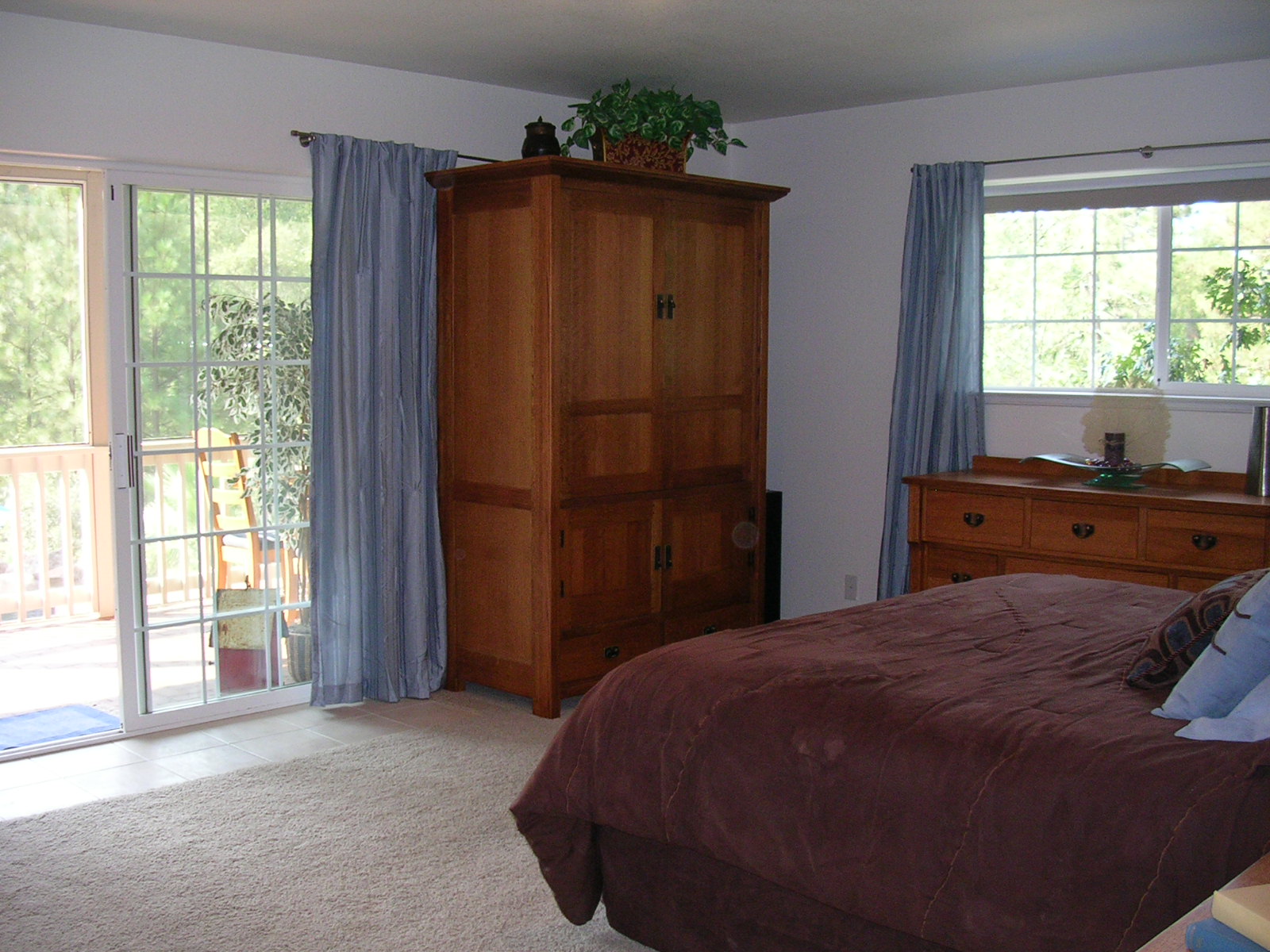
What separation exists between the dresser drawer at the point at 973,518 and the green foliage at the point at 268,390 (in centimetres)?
246

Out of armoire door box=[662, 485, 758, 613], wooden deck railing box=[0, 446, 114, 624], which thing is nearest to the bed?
armoire door box=[662, 485, 758, 613]

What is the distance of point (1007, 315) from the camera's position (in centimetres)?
518

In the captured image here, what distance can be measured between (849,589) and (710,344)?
1428 millimetres

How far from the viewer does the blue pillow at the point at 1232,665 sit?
2.03 m

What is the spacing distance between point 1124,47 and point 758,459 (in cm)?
210

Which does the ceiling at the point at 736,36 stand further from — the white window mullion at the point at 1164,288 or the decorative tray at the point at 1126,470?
the decorative tray at the point at 1126,470

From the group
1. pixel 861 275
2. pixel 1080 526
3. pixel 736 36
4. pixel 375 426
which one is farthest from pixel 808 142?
pixel 375 426

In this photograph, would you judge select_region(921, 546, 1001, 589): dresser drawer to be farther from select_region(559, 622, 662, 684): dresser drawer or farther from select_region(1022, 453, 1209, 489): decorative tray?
select_region(559, 622, 662, 684): dresser drawer

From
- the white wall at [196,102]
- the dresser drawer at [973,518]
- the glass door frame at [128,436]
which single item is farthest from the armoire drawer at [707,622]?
the white wall at [196,102]

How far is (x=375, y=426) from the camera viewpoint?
15.0ft

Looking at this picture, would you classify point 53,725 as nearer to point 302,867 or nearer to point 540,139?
point 302,867

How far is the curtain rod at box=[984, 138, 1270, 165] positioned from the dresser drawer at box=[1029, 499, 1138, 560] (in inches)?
56.2

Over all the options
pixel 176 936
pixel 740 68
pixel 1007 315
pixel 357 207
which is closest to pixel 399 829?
pixel 176 936

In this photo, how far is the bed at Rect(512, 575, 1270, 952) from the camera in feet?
6.06
